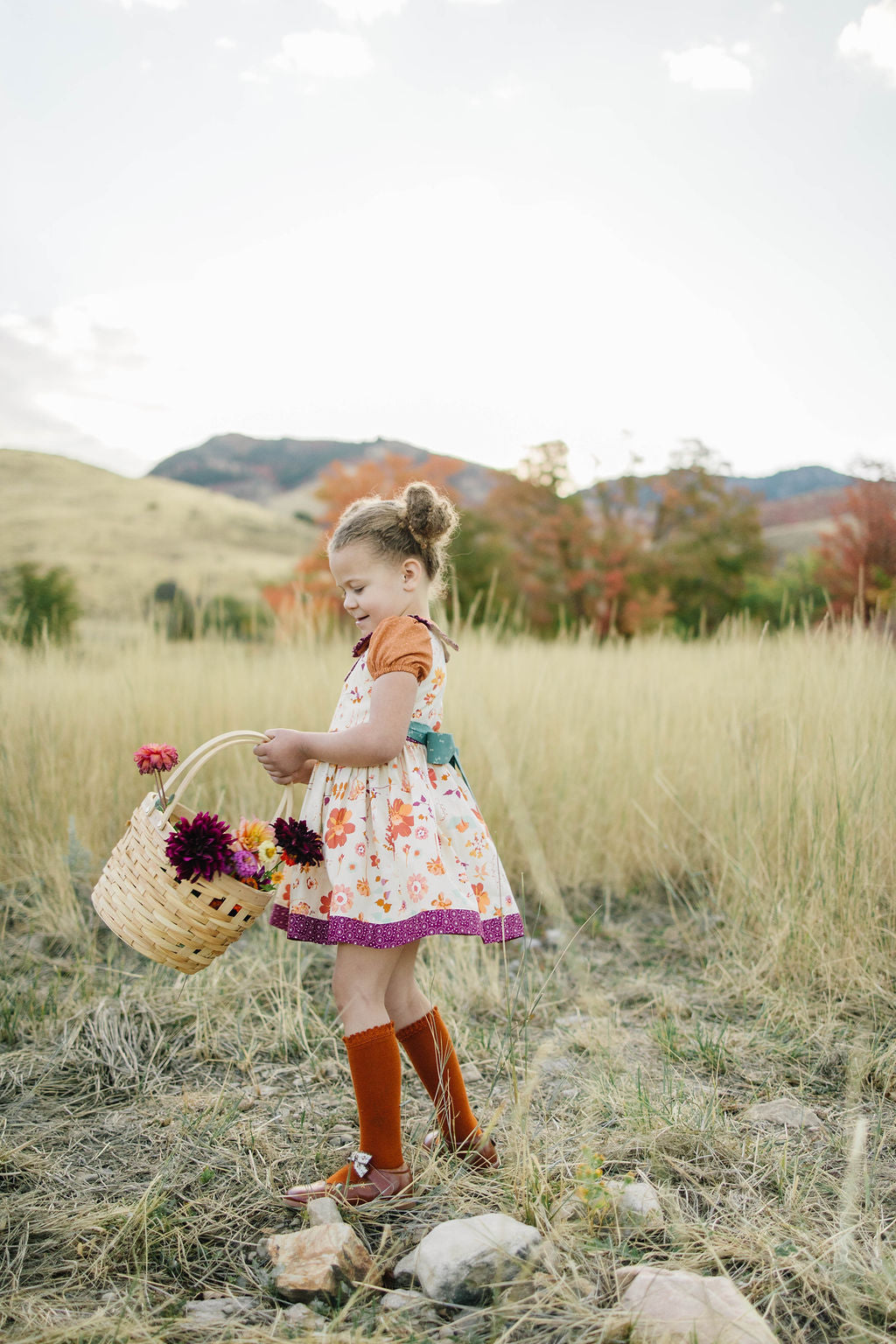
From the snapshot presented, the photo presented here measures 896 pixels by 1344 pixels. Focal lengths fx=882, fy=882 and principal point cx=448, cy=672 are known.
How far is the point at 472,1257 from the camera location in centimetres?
143

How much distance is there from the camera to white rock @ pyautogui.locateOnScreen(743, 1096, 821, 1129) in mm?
2027

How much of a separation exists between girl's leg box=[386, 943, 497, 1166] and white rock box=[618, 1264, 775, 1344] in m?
0.50

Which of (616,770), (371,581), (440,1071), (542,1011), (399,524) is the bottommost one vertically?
(542,1011)

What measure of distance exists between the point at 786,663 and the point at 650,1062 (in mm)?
1963

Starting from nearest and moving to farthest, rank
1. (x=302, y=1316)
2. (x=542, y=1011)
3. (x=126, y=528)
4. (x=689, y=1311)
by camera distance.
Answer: (x=689, y=1311) → (x=302, y=1316) → (x=542, y=1011) → (x=126, y=528)

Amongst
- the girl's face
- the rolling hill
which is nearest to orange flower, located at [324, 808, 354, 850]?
the girl's face

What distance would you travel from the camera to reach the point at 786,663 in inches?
147

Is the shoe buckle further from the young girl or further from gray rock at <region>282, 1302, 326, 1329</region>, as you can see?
gray rock at <region>282, 1302, 326, 1329</region>

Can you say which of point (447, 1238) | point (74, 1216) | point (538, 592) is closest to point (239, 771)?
point (74, 1216)

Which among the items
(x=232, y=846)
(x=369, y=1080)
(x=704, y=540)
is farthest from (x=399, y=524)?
(x=704, y=540)

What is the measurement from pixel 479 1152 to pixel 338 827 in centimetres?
73

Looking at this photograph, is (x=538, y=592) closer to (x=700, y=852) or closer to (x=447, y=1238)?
(x=700, y=852)

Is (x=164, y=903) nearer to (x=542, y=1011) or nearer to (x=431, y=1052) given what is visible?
(x=431, y=1052)

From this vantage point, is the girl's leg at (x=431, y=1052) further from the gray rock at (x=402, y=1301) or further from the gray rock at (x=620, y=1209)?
the gray rock at (x=402, y=1301)
